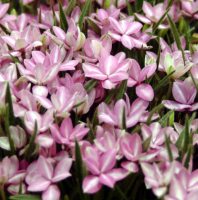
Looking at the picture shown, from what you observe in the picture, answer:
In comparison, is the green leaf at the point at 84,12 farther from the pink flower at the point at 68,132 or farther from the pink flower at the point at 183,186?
the pink flower at the point at 183,186

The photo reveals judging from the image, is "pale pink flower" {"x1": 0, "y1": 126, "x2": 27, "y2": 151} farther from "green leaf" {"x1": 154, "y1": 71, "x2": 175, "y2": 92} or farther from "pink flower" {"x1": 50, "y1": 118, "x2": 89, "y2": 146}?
"green leaf" {"x1": 154, "y1": 71, "x2": 175, "y2": 92}

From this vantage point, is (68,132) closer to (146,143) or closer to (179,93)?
(146,143)

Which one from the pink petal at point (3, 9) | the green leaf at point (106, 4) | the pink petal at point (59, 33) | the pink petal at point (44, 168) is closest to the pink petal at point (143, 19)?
the green leaf at point (106, 4)

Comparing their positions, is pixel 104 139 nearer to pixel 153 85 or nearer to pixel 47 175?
pixel 47 175

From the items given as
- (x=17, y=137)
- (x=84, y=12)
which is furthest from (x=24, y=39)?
(x=17, y=137)

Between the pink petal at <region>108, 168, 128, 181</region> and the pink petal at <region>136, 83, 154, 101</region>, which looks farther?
the pink petal at <region>136, 83, 154, 101</region>

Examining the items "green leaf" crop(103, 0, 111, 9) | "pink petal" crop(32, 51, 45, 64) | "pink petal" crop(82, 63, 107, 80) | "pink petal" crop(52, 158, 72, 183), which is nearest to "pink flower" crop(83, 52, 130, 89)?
"pink petal" crop(82, 63, 107, 80)

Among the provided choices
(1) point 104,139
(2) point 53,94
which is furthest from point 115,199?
(2) point 53,94
